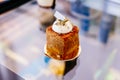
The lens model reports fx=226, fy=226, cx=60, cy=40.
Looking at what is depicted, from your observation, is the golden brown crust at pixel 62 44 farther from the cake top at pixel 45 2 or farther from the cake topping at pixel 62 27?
the cake top at pixel 45 2

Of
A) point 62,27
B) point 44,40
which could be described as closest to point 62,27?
point 62,27

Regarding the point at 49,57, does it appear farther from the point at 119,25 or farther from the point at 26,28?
the point at 119,25

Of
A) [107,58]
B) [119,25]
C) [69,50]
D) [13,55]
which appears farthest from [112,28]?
[13,55]

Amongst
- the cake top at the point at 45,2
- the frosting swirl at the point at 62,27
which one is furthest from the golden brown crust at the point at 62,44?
the cake top at the point at 45,2

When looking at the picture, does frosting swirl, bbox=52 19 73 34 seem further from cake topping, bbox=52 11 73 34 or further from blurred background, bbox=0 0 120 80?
blurred background, bbox=0 0 120 80

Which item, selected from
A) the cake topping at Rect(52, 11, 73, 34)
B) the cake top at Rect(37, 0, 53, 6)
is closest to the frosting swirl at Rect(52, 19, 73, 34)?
the cake topping at Rect(52, 11, 73, 34)
